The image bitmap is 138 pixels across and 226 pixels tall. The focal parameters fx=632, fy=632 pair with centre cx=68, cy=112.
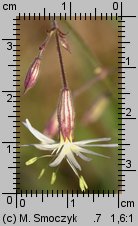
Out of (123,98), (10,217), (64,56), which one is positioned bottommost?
(10,217)

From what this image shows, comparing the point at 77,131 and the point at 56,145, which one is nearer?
the point at 56,145

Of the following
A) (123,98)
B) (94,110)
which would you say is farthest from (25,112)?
(123,98)

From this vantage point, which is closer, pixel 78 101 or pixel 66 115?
pixel 66 115

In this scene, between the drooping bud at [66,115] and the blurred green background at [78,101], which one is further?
the blurred green background at [78,101]

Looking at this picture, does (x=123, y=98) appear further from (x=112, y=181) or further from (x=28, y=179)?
(x=28, y=179)
